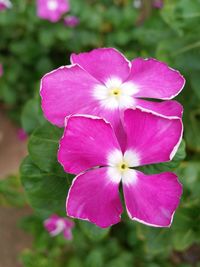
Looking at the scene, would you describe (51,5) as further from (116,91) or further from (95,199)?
(95,199)

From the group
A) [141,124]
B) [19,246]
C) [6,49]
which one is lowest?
[19,246]

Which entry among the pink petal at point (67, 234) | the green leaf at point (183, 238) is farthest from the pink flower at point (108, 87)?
the pink petal at point (67, 234)

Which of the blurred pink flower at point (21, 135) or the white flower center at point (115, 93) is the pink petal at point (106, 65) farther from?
the blurred pink flower at point (21, 135)

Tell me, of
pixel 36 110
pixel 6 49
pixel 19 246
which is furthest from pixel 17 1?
pixel 19 246

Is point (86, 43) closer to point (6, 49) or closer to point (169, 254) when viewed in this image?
point (6, 49)

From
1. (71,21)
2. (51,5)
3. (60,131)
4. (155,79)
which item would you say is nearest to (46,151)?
(60,131)

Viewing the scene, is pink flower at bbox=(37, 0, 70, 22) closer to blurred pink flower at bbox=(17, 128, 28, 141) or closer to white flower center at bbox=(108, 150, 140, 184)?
blurred pink flower at bbox=(17, 128, 28, 141)

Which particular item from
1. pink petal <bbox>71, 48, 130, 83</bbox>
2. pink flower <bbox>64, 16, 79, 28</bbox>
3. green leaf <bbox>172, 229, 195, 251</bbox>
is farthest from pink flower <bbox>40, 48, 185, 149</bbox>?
pink flower <bbox>64, 16, 79, 28</bbox>
